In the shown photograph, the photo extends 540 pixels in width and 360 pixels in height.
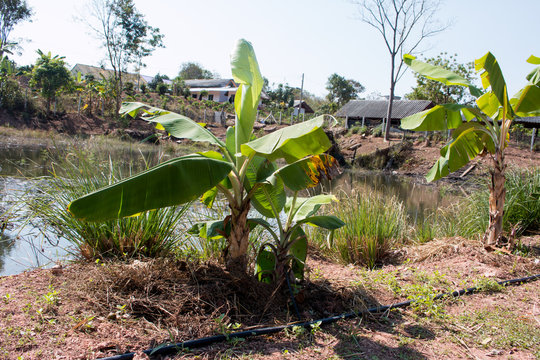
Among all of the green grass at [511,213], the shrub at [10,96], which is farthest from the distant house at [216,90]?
the green grass at [511,213]

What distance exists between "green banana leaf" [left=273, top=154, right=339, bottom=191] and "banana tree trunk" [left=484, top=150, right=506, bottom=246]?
284 centimetres

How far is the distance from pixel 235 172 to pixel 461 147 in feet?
11.1

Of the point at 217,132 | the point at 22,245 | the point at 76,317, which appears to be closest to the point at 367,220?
the point at 76,317

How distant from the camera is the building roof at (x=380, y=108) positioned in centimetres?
3375

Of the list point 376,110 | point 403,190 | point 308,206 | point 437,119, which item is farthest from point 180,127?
point 376,110

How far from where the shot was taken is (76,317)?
251 centimetres

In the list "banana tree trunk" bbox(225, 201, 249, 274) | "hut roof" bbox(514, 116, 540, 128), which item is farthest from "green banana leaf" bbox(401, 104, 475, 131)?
"hut roof" bbox(514, 116, 540, 128)

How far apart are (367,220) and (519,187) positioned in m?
2.91

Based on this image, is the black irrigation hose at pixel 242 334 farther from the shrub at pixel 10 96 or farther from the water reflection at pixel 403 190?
the shrub at pixel 10 96

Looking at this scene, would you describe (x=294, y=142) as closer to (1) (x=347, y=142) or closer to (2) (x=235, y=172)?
(2) (x=235, y=172)

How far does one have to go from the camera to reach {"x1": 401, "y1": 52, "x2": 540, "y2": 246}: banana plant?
15.1 feet

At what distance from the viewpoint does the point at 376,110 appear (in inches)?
1393

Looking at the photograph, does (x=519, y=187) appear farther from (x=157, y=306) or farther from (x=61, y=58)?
(x=61, y=58)

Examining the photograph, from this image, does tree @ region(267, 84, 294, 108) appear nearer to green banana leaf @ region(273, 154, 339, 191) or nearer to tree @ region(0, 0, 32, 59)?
tree @ region(0, 0, 32, 59)
